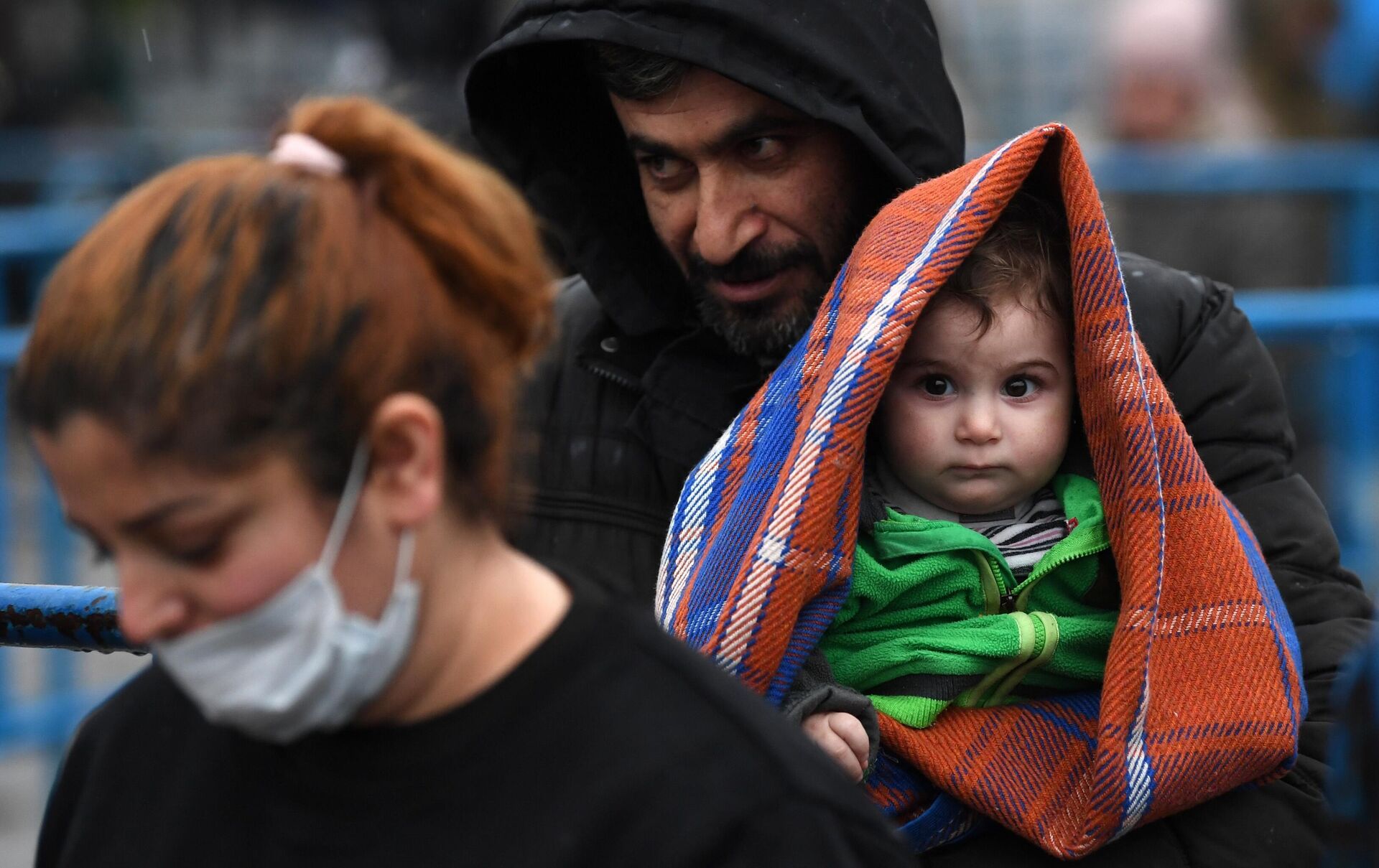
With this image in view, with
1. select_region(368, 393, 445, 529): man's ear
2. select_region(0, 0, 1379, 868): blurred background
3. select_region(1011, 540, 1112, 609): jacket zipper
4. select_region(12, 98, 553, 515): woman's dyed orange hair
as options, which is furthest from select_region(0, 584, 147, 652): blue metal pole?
select_region(1011, 540, 1112, 609): jacket zipper

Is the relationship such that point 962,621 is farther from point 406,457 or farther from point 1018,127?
point 1018,127

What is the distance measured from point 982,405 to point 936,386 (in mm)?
83

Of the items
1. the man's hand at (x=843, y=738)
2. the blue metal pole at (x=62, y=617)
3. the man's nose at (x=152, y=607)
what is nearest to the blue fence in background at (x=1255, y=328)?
the blue metal pole at (x=62, y=617)

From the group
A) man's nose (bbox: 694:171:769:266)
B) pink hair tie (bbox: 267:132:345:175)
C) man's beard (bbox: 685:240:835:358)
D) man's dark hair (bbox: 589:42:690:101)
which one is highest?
pink hair tie (bbox: 267:132:345:175)

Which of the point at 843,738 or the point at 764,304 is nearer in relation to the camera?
the point at 843,738

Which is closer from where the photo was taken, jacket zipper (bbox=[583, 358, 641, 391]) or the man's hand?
the man's hand

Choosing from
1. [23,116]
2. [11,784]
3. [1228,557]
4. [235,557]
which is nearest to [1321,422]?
[1228,557]

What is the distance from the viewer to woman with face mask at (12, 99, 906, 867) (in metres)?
1.43

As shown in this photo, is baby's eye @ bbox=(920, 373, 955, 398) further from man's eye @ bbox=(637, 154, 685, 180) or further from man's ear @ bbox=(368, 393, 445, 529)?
man's ear @ bbox=(368, 393, 445, 529)

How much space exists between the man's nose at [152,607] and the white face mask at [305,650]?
19 millimetres

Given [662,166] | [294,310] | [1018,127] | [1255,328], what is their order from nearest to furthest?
1. [294,310]
2. [662,166]
3. [1255,328]
4. [1018,127]

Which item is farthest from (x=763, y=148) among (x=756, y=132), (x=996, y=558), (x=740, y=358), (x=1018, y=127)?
(x=1018, y=127)

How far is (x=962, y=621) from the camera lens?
7.15ft

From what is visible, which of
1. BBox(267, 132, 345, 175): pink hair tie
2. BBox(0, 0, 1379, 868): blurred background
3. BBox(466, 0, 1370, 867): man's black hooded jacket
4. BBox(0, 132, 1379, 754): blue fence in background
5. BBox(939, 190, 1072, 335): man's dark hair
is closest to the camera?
BBox(267, 132, 345, 175): pink hair tie
